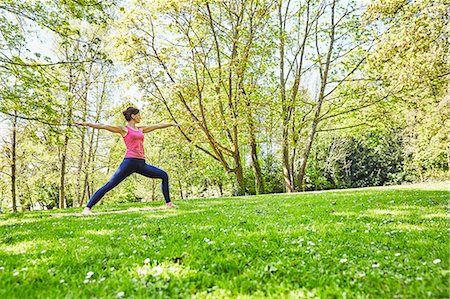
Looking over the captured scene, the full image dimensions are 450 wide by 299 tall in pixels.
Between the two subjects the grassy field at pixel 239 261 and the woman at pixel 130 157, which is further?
the woman at pixel 130 157

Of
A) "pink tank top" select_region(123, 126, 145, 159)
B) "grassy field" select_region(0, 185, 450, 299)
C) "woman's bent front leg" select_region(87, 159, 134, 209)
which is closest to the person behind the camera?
"grassy field" select_region(0, 185, 450, 299)

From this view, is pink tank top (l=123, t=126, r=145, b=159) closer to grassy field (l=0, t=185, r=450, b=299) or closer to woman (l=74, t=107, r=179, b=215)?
woman (l=74, t=107, r=179, b=215)

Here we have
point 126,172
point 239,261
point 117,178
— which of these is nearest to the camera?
point 239,261

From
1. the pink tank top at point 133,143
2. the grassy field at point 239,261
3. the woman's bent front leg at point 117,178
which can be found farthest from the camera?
the pink tank top at point 133,143

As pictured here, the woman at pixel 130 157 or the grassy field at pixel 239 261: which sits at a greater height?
the woman at pixel 130 157

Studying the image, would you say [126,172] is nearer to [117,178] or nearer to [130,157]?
[117,178]

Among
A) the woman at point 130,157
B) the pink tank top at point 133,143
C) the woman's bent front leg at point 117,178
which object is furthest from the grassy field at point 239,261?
the pink tank top at point 133,143

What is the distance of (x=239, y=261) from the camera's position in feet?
12.2

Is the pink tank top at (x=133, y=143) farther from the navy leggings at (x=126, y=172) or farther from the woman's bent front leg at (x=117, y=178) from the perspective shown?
the woman's bent front leg at (x=117, y=178)

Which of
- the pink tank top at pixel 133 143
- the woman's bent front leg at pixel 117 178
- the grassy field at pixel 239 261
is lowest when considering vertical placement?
the grassy field at pixel 239 261

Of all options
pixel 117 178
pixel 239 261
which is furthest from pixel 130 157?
pixel 239 261

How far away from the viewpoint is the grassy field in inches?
112

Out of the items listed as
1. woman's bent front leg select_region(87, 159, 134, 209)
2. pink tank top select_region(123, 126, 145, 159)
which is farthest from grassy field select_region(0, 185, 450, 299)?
pink tank top select_region(123, 126, 145, 159)

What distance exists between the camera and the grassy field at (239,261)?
2.86 metres
